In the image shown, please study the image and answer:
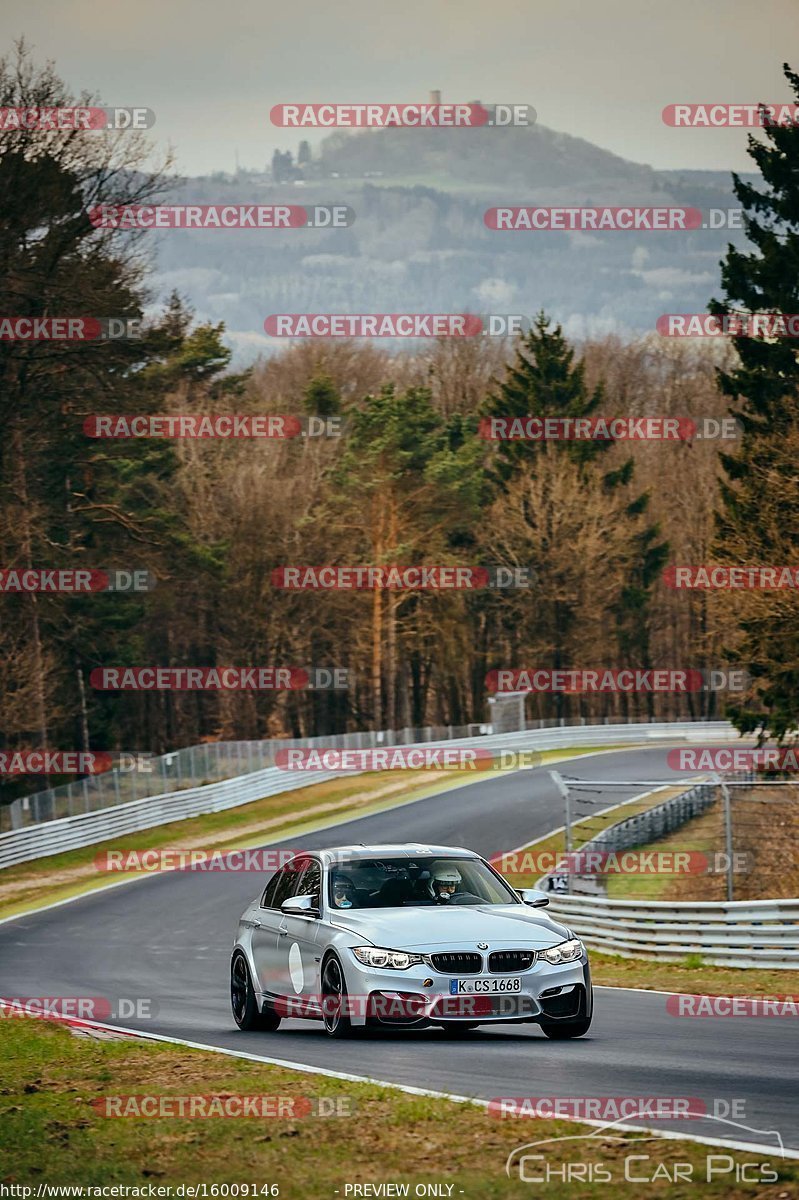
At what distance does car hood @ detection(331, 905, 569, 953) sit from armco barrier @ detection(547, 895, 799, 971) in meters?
8.02

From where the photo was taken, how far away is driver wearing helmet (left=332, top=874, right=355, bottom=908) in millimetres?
13297

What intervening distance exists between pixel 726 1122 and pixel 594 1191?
160 centimetres

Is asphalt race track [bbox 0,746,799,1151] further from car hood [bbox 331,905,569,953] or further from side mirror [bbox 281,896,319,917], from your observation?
side mirror [bbox 281,896,319,917]

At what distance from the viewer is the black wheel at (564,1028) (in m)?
12.6

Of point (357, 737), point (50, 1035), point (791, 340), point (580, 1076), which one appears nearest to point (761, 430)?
point (791, 340)

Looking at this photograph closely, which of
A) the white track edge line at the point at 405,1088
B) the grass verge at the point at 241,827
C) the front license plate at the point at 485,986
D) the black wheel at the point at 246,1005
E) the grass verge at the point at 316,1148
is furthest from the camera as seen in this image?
the grass verge at the point at 241,827

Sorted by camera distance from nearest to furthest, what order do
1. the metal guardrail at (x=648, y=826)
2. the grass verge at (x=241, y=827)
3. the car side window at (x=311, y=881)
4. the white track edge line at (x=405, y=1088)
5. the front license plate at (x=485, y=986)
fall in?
1. the white track edge line at (x=405, y=1088)
2. the front license plate at (x=485, y=986)
3. the car side window at (x=311, y=881)
4. the metal guardrail at (x=648, y=826)
5. the grass verge at (x=241, y=827)

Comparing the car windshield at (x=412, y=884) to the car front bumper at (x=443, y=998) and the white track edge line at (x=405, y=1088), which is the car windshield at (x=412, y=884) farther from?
→ the white track edge line at (x=405, y=1088)

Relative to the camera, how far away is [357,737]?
6562 centimetres

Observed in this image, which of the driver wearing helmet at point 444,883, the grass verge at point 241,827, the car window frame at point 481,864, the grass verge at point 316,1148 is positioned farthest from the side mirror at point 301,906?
the grass verge at point 241,827

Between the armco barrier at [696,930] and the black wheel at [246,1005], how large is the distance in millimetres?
7696

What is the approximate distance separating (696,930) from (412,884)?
9817 millimetres

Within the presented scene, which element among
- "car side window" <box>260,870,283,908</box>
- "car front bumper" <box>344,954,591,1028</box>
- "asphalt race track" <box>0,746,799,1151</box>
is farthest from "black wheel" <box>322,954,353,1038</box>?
"car side window" <box>260,870,283,908</box>

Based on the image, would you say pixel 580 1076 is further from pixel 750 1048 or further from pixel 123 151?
pixel 123 151
